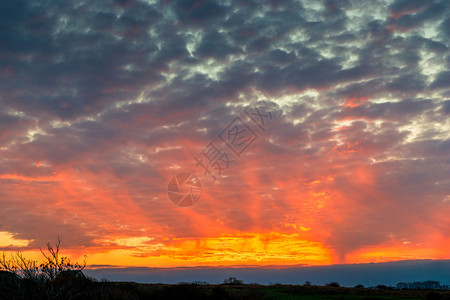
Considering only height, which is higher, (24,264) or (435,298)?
(24,264)

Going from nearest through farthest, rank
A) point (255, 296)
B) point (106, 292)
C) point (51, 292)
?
1. point (51, 292)
2. point (106, 292)
3. point (255, 296)

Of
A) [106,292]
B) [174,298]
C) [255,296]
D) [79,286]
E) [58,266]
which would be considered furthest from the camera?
[255,296]

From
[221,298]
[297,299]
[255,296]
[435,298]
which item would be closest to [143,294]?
[221,298]

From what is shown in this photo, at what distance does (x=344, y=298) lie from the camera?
219 ft

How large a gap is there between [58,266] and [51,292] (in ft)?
9.06

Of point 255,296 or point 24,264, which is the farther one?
point 255,296

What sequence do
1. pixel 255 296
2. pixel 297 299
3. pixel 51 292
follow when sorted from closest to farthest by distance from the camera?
pixel 51 292
pixel 297 299
pixel 255 296

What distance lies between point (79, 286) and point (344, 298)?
153 ft

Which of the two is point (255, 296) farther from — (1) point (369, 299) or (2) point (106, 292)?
(2) point (106, 292)

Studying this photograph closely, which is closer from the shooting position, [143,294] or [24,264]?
[24,264]

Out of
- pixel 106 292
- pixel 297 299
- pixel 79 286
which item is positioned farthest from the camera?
pixel 297 299

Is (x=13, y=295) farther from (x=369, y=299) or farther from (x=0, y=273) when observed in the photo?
(x=369, y=299)

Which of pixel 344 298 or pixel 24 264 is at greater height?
pixel 24 264

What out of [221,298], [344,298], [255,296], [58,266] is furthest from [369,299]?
[58,266]
